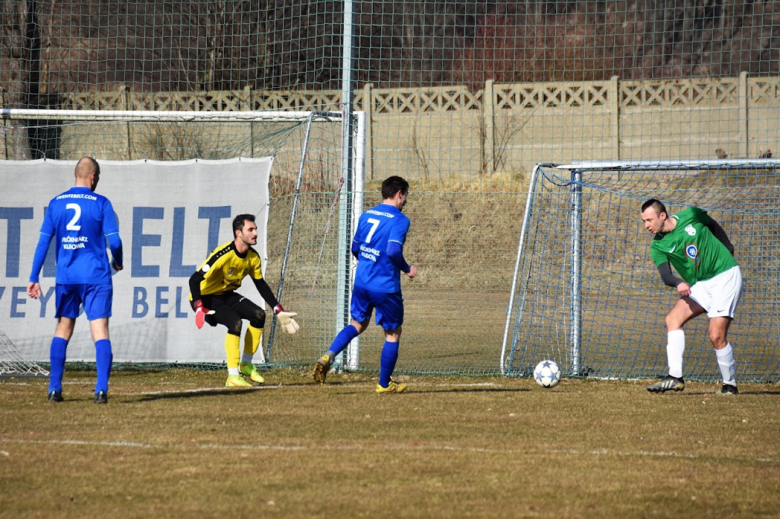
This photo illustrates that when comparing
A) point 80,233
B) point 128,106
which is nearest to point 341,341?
point 80,233

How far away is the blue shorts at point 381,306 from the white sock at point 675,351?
2.54 metres

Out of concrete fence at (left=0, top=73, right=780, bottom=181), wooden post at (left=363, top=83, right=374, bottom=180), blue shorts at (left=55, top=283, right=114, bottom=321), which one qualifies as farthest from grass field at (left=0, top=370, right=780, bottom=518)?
concrete fence at (left=0, top=73, right=780, bottom=181)

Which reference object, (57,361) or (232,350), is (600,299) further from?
(57,361)

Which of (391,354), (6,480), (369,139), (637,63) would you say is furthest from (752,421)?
(637,63)

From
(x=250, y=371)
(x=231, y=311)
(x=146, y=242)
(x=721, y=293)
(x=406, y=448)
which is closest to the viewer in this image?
(x=406, y=448)

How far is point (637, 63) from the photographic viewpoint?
1175 inches

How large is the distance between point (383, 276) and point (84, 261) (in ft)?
8.49

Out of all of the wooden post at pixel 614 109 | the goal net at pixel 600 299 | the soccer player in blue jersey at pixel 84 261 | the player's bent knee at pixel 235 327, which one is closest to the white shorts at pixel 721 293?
the goal net at pixel 600 299

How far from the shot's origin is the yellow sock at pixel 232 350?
31.1 ft

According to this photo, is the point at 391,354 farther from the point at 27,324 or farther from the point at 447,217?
the point at 447,217

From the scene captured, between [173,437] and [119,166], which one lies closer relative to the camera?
[173,437]

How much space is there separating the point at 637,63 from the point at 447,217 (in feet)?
40.1

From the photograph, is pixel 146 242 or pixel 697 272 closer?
pixel 697 272

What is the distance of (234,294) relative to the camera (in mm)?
9805
